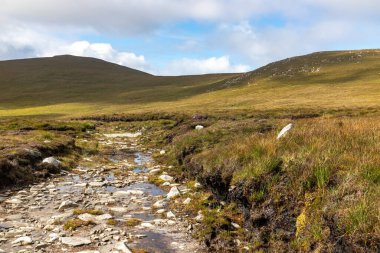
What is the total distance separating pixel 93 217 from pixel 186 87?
110778 millimetres

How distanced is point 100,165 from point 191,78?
433ft

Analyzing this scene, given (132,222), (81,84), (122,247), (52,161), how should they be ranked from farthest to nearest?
(81,84)
(52,161)
(132,222)
(122,247)

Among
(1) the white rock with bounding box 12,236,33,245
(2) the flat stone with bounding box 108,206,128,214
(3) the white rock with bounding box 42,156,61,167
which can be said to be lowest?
(2) the flat stone with bounding box 108,206,128,214

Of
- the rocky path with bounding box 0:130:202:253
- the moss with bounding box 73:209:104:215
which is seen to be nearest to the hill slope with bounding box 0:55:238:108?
the rocky path with bounding box 0:130:202:253

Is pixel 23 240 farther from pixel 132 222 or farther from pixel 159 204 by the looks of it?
pixel 159 204

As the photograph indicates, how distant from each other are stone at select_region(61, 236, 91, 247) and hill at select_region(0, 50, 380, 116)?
1904 inches

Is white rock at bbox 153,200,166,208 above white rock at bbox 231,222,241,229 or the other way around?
above

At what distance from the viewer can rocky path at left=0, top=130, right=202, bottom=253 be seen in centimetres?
876

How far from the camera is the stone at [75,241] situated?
8773 millimetres

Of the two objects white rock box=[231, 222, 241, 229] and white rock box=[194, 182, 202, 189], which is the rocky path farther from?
white rock box=[231, 222, 241, 229]

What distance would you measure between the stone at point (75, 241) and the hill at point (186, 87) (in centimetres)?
4835

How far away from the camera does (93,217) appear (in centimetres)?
1084

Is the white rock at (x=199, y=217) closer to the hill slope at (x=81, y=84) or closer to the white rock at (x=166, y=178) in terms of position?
the white rock at (x=166, y=178)

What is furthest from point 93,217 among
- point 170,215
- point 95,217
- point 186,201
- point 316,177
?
point 316,177
